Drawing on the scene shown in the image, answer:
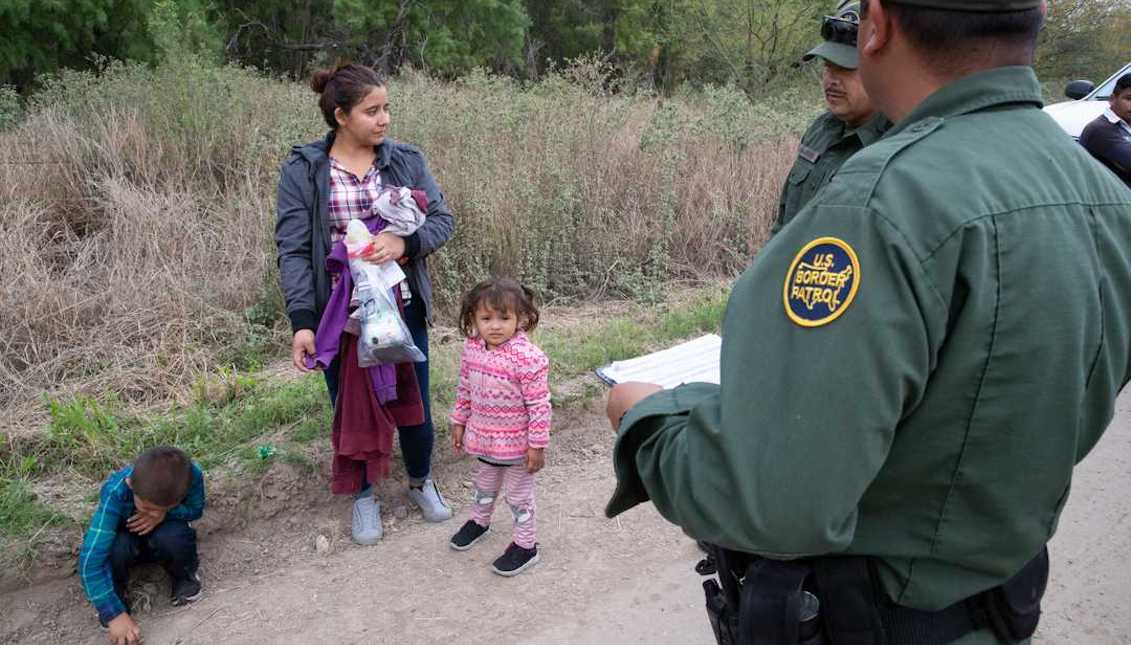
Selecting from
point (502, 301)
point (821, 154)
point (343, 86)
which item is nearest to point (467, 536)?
point (502, 301)

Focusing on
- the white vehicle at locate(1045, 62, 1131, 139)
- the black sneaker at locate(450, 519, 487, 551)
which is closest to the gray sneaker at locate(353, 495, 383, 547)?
the black sneaker at locate(450, 519, 487, 551)

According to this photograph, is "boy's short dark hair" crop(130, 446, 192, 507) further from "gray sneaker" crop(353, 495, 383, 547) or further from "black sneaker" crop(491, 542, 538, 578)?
"black sneaker" crop(491, 542, 538, 578)

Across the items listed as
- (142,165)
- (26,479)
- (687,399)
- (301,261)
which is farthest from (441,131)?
(687,399)

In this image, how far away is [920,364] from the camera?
1.06 meters

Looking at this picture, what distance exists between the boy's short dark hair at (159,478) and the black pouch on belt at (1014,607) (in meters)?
2.58

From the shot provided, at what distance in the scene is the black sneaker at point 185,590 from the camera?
3.16 meters

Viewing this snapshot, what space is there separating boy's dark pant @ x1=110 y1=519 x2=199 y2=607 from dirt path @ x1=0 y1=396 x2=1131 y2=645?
12 centimetres

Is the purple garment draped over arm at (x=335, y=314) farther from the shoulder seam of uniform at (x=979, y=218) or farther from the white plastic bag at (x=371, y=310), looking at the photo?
the shoulder seam of uniform at (x=979, y=218)

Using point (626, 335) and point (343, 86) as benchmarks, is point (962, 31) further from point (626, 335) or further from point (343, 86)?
point (626, 335)

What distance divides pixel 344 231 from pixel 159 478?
3.62ft

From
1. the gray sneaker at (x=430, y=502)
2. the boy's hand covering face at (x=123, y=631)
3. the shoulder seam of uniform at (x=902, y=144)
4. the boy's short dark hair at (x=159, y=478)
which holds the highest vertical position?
the shoulder seam of uniform at (x=902, y=144)

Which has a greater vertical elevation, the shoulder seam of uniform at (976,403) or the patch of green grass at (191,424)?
the shoulder seam of uniform at (976,403)

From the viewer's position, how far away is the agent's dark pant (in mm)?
3557

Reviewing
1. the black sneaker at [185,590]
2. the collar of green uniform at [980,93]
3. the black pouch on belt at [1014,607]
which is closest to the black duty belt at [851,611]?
the black pouch on belt at [1014,607]
